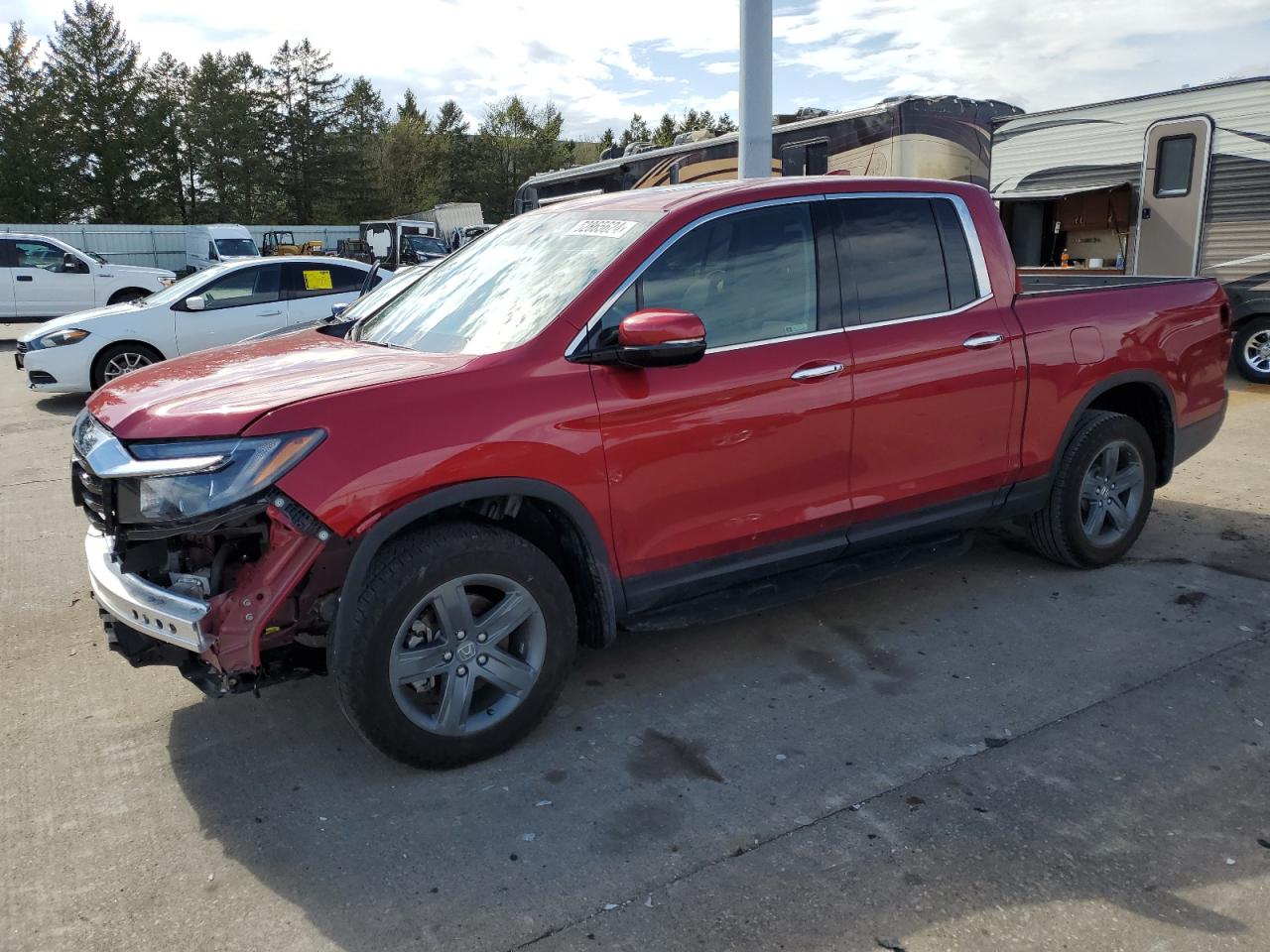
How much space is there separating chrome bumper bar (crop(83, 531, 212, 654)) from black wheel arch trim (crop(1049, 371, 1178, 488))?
3829 millimetres

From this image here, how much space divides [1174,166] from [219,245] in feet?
103

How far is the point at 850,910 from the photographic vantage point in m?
2.63

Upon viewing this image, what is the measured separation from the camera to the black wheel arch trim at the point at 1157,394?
4762 mm

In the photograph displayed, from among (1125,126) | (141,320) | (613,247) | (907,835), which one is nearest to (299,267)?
(141,320)

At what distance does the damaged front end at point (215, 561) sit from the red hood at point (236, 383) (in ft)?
0.25

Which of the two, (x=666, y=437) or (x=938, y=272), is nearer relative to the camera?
(x=666, y=437)

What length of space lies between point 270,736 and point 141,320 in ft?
27.4

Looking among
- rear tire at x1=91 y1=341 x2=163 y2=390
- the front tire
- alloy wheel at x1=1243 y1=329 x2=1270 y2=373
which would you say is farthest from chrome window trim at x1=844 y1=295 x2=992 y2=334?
rear tire at x1=91 y1=341 x2=163 y2=390

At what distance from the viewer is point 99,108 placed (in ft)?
170

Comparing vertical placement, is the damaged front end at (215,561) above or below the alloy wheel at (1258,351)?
above

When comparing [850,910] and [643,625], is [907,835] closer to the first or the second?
[850,910]

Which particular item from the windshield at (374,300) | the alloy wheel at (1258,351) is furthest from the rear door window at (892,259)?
the alloy wheel at (1258,351)

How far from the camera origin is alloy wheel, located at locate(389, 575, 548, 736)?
10.4ft

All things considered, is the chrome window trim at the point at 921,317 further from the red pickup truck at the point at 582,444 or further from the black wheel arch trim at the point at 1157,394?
the black wheel arch trim at the point at 1157,394
